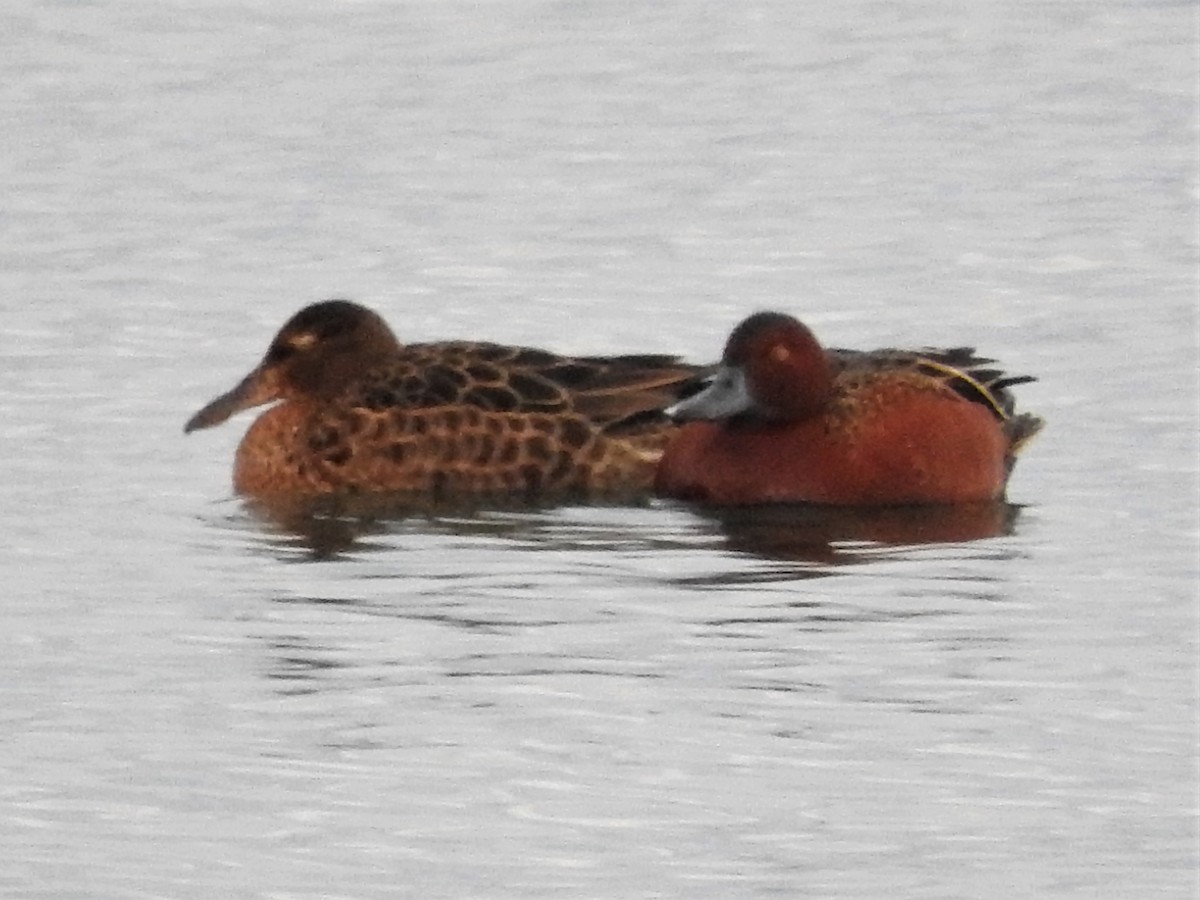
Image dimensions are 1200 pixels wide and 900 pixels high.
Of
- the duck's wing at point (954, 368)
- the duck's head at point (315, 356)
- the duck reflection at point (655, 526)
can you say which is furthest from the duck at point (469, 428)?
the duck's wing at point (954, 368)

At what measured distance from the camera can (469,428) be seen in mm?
12648

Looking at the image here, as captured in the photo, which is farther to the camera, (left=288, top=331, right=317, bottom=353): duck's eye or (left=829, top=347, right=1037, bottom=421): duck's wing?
(left=288, top=331, right=317, bottom=353): duck's eye

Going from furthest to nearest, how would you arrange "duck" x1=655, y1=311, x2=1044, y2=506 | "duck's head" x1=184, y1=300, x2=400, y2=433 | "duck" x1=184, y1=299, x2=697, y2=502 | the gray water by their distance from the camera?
1. "duck's head" x1=184, y1=300, x2=400, y2=433
2. "duck" x1=184, y1=299, x2=697, y2=502
3. "duck" x1=655, y1=311, x2=1044, y2=506
4. the gray water

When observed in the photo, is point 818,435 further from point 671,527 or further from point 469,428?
point 469,428

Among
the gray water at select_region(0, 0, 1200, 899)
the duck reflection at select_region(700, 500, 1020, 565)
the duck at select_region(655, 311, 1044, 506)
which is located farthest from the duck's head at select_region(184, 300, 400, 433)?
the duck reflection at select_region(700, 500, 1020, 565)

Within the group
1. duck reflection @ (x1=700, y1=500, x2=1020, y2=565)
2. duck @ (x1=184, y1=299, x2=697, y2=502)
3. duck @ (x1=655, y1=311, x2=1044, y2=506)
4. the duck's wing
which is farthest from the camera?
duck @ (x1=184, y1=299, x2=697, y2=502)

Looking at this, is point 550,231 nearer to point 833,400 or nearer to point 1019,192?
point 1019,192

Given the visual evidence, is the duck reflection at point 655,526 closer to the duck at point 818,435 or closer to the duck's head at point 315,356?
the duck at point 818,435

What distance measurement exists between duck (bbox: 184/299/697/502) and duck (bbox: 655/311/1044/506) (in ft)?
1.28

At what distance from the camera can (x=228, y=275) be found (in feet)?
52.4

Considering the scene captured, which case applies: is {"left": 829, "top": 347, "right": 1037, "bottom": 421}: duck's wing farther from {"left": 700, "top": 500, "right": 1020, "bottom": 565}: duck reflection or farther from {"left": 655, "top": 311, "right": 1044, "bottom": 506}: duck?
{"left": 700, "top": 500, "right": 1020, "bottom": 565}: duck reflection

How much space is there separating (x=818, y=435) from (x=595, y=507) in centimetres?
80

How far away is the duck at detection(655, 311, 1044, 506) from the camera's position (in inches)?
477

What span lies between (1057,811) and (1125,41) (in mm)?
13285
